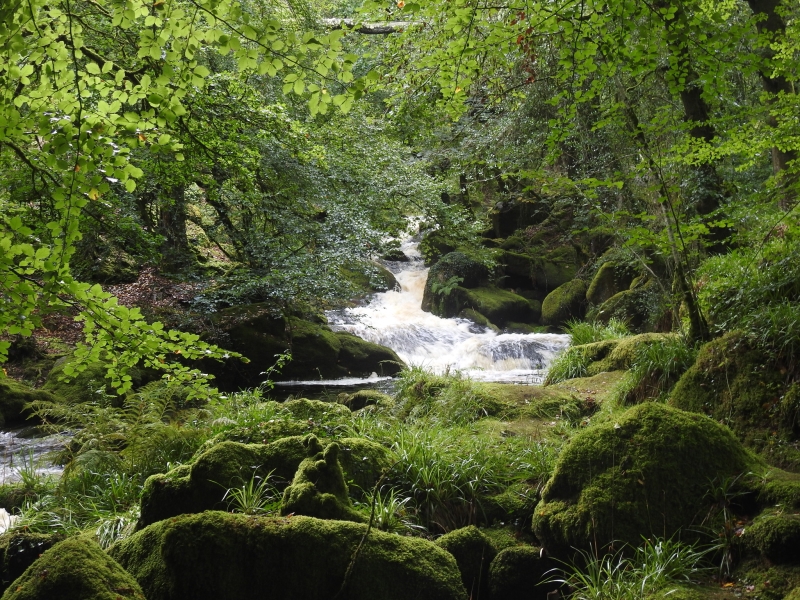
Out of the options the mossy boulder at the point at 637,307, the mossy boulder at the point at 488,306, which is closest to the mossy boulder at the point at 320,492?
the mossy boulder at the point at 637,307

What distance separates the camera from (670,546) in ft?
12.0

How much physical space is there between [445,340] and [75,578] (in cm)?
1410

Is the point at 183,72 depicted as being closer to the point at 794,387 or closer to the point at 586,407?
the point at 794,387

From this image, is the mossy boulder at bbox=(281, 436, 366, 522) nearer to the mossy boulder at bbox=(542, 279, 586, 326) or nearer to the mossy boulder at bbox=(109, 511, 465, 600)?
the mossy boulder at bbox=(109, 511, 465, 600)

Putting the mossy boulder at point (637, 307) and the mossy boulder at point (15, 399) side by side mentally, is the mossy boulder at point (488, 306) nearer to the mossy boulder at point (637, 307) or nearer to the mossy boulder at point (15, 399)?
the mossy boulder at point (637, 307)

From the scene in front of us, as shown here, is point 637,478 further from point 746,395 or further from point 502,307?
point 502,307

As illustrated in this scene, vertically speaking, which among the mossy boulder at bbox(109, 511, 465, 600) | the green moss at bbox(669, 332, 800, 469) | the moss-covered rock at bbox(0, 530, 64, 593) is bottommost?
the moss-covered rock at bbox(0, 530, 64, 593)

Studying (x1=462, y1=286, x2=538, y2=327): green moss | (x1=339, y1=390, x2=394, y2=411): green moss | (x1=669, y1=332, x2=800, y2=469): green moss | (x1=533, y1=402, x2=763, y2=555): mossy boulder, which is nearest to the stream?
(x1=462, y1=286, x2=538, y2=327): green moss

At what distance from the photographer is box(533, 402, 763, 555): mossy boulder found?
12.7ft

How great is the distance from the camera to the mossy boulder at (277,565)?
3.52 metres

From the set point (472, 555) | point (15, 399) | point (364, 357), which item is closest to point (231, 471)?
point (472, 555)

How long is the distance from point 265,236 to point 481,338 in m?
6.90

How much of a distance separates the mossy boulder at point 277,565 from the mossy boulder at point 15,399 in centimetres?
788

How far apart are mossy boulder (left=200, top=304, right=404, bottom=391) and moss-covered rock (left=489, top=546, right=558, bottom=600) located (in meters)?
8.90
